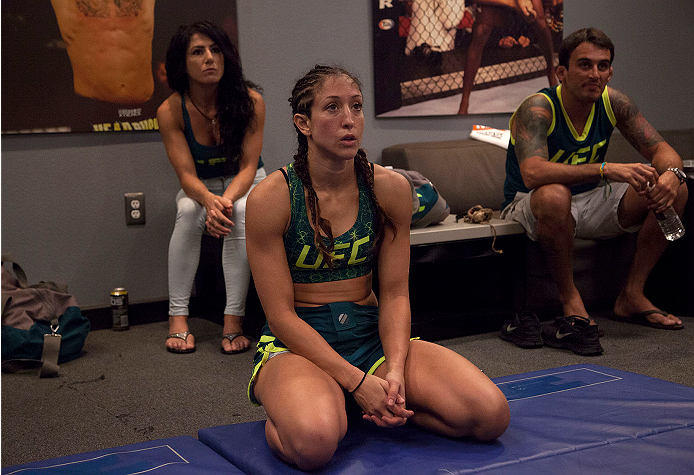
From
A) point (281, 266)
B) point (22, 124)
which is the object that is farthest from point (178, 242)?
point (281, 266)

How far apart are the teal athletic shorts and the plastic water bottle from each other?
1434 mm

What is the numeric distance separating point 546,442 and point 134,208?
6.93ft

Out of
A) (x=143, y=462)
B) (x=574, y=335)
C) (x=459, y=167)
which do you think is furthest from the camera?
(x=459, y=167)

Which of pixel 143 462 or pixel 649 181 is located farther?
pixel 649 181

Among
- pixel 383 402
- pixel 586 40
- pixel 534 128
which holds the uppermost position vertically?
pixel 586 40

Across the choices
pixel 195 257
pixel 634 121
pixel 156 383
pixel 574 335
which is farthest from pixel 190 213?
pixel 634 121

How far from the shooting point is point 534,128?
8.27 ft

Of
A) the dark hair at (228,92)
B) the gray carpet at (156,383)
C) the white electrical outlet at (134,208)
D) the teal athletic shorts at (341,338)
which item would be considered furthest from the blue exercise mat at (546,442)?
the white electrical outlet at (134,208)

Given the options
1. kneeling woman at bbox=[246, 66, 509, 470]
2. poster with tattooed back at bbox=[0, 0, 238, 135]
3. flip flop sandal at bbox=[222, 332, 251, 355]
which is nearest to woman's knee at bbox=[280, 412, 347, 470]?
kneeling woman at bbox=[246, 66, 509, 470]

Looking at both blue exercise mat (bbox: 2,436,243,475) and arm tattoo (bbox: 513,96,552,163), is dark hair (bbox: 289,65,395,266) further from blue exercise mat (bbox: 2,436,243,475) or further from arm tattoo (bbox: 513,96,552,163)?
arm tattoo (bbox: 513,96,552,163)

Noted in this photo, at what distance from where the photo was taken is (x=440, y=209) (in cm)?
256

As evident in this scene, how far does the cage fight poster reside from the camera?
339cm

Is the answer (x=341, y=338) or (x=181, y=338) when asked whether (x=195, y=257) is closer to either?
(x=181, y=338)

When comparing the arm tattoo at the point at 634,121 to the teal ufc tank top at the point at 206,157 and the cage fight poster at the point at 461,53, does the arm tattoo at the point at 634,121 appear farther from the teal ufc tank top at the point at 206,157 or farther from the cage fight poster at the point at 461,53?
the teal ufc tank top at the point at 206,157
